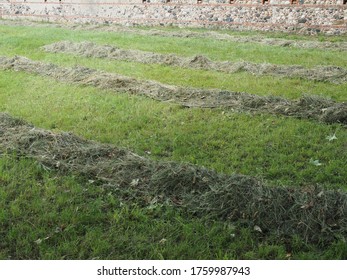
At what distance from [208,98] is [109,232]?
4899 mm

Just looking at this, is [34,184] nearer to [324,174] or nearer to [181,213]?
[181,213]

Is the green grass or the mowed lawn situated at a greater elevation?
the mowed lawn

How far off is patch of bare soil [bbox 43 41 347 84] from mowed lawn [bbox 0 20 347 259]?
0.43 meters

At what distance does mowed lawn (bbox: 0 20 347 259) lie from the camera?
416 centimetres

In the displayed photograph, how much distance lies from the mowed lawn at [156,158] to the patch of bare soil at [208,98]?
0.95 ft

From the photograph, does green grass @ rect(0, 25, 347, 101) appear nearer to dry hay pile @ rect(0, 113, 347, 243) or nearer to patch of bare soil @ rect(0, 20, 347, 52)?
patch of bare soil @ rect(0, 20, 347, 52)

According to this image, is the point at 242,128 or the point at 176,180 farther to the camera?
the point at 242,128

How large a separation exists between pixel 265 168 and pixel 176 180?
4.50 ft

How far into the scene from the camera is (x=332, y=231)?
4.27 m

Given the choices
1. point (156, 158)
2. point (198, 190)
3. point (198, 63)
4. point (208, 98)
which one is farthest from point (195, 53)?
point (198, 190)

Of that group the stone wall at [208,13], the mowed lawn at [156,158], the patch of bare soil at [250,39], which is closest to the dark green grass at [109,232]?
the mowed lawn at [156,158]

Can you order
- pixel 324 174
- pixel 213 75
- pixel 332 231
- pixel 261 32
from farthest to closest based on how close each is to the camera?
1. pixel 261 32
2. pixel 213 75
3. pixel 324 174
4. pixel 332 231

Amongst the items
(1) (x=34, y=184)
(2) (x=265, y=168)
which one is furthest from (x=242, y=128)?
(1) (x=34, y=184)

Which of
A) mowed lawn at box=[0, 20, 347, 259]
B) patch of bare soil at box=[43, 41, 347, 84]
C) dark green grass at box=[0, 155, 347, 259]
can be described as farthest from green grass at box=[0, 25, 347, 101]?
dark green grass at box=[0, 155, 347, 259]
